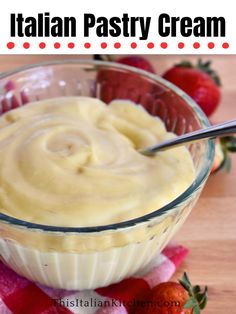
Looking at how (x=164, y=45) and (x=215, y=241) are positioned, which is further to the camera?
(x=164, y=45)

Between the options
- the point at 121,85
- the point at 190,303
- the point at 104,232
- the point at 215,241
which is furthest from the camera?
the point at 121,85

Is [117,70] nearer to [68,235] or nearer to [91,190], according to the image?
[91,190]

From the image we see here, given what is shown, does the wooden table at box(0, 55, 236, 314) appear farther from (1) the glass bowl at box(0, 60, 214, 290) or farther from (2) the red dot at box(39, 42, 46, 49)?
(2) the red dot at box(39, 42, 46, 49)

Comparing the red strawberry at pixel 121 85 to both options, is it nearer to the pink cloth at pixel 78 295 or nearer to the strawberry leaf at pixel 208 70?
the strawberry leaf at pixel 208 70

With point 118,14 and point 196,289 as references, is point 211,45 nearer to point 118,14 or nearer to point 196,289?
point 118,14

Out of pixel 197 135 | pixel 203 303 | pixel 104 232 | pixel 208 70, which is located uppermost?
pixel 208 70

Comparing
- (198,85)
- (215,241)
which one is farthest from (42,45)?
(215,241)
